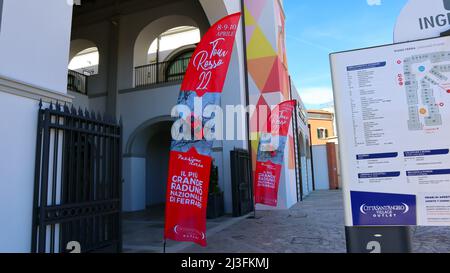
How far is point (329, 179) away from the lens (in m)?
23.0

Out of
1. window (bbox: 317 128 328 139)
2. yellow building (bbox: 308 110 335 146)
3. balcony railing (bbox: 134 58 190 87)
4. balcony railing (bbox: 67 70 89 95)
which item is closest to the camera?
balcony railing (bbox: 134 58 190 87)

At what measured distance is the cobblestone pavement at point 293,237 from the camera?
18.5ft

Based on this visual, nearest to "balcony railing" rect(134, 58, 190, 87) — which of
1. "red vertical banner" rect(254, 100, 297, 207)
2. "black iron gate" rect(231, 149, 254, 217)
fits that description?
"black iron gate" rect(231, 149, 254, 217)

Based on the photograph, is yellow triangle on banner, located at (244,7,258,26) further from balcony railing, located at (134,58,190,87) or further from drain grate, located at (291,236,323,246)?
drain grate, located at (291,236,323,246)

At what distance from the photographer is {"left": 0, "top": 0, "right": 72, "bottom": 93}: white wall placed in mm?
3248

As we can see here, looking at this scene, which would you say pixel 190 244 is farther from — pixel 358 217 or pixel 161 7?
pixel 161 7

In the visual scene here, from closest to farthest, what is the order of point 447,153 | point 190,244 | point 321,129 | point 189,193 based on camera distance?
1. point 447,153
2. point 189,193
3. point 190,244
4. point 321,129

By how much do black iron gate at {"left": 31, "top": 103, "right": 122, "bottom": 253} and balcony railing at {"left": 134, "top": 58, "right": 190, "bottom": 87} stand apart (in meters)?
8.45

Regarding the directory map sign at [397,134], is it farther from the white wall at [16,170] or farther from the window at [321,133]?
the window at [321,133]

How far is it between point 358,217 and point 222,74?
2914 millimetres

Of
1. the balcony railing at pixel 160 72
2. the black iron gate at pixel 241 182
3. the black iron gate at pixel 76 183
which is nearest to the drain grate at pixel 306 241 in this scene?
the black iron gate at pixel 76 183

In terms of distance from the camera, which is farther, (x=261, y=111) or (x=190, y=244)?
(x=261, y=111)

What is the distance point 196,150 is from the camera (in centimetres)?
444

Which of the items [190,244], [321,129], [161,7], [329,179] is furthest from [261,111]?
[321,129]
